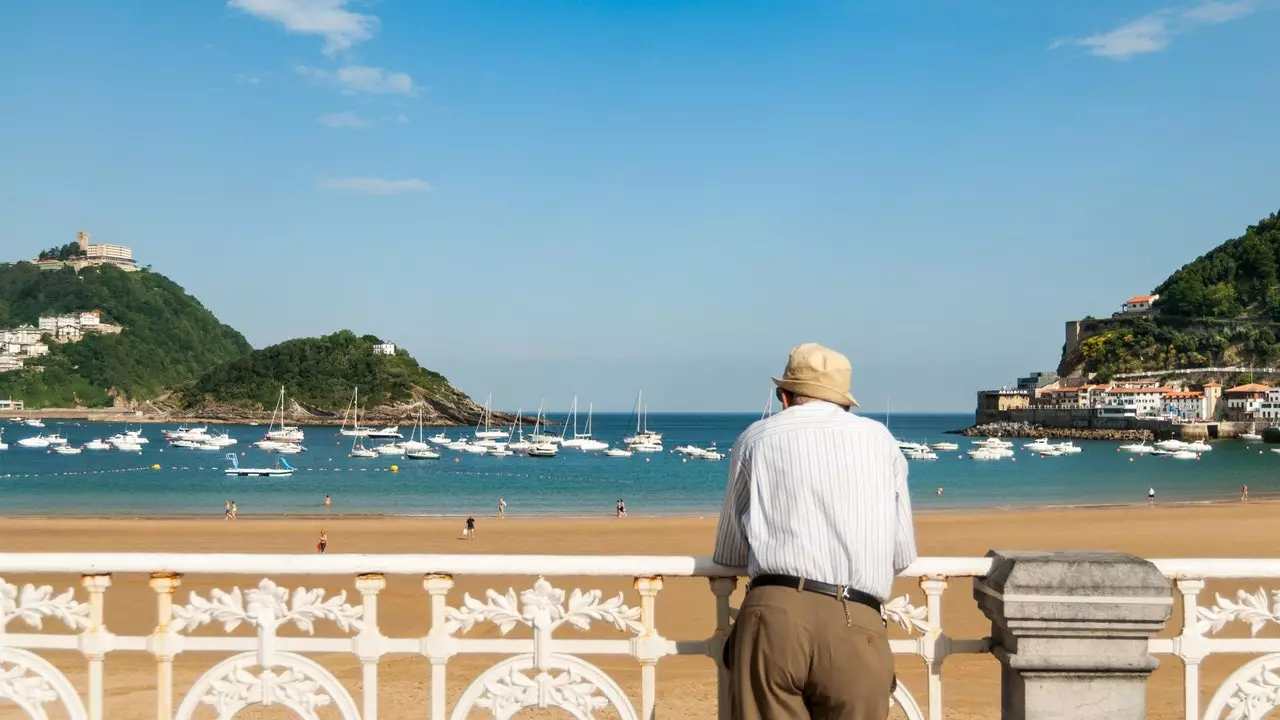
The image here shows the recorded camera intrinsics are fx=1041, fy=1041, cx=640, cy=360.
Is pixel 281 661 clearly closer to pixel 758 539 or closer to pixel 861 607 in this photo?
pixel 758 539

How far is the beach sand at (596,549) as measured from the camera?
484 inches

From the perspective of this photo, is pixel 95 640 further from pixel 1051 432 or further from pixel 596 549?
pixel 1051 432

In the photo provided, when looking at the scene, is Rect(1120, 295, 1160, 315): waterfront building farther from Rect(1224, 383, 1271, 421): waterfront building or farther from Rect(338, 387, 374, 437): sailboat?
Rect(338, 387, 374, 437): sailboat

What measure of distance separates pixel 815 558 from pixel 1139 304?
203 m

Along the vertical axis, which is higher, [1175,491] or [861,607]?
[861,607]

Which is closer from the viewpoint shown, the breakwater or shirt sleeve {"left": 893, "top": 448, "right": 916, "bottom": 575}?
shirt sleeve {"left": 893, "top": 448, "right": 916, "bottom": 575}

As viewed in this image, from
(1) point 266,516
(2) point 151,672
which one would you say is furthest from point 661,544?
(2) point 151,672

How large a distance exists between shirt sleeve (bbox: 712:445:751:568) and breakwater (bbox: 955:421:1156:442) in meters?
141

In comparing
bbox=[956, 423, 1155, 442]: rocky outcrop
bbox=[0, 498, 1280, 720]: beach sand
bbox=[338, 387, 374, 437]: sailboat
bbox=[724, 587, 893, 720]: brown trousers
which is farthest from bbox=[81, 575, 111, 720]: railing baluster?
bbox=[956, 423, 1155, 442]: rocky outcrop

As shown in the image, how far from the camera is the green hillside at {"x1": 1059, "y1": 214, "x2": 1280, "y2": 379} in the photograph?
158m

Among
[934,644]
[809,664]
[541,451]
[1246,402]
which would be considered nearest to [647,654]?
[809,664]

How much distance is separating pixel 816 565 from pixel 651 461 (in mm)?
96098

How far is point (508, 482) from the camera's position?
231ft

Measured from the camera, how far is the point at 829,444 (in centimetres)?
333
